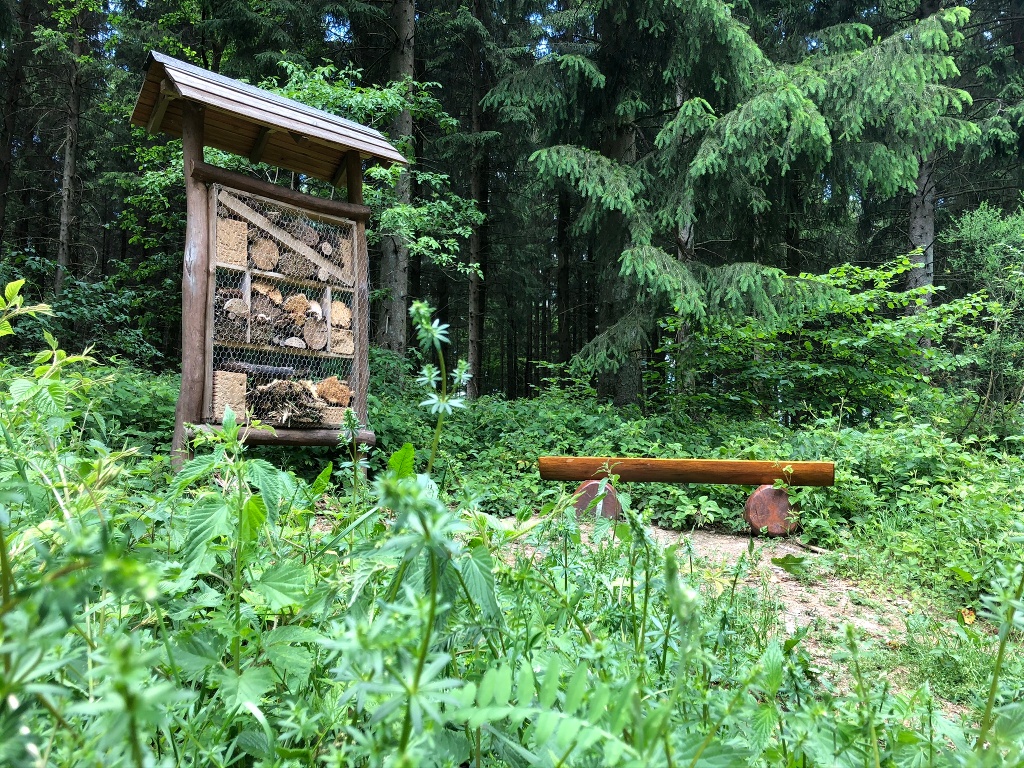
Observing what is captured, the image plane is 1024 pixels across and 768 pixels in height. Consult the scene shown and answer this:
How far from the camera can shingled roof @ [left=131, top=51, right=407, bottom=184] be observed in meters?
4.99

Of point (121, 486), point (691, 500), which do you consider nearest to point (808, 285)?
point (691, 500)

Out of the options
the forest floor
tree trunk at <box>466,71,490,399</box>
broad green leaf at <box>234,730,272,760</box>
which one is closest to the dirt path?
the forest floor

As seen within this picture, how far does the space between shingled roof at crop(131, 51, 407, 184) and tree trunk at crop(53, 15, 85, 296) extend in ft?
A: 29.9

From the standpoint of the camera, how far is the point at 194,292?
16.1 feet

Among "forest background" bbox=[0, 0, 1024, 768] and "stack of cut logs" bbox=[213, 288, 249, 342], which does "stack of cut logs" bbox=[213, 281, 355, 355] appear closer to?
"stack of cut logs" bbox=[213, 288, 249, 342]

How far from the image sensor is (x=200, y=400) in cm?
491

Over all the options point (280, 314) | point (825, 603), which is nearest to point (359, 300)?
point (280, 314)

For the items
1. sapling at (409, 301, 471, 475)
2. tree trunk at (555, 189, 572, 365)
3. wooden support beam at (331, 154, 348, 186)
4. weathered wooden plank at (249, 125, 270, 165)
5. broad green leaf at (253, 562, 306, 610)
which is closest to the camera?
sapling at (409, 301, 471, 475)

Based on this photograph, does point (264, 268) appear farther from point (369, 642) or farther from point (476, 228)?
point (476, 228)

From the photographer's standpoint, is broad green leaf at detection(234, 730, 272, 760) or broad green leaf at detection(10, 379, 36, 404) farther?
broad green leaf at detection(10, 379, 36, 404)

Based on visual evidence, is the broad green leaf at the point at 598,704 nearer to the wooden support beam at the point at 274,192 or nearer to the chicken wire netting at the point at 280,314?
the chicken wire netting at the point at 280,314

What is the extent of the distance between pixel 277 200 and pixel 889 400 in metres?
8.09

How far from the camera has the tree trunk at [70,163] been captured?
12992 mm

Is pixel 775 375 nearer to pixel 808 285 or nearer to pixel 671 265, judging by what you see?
pixel 808 285
